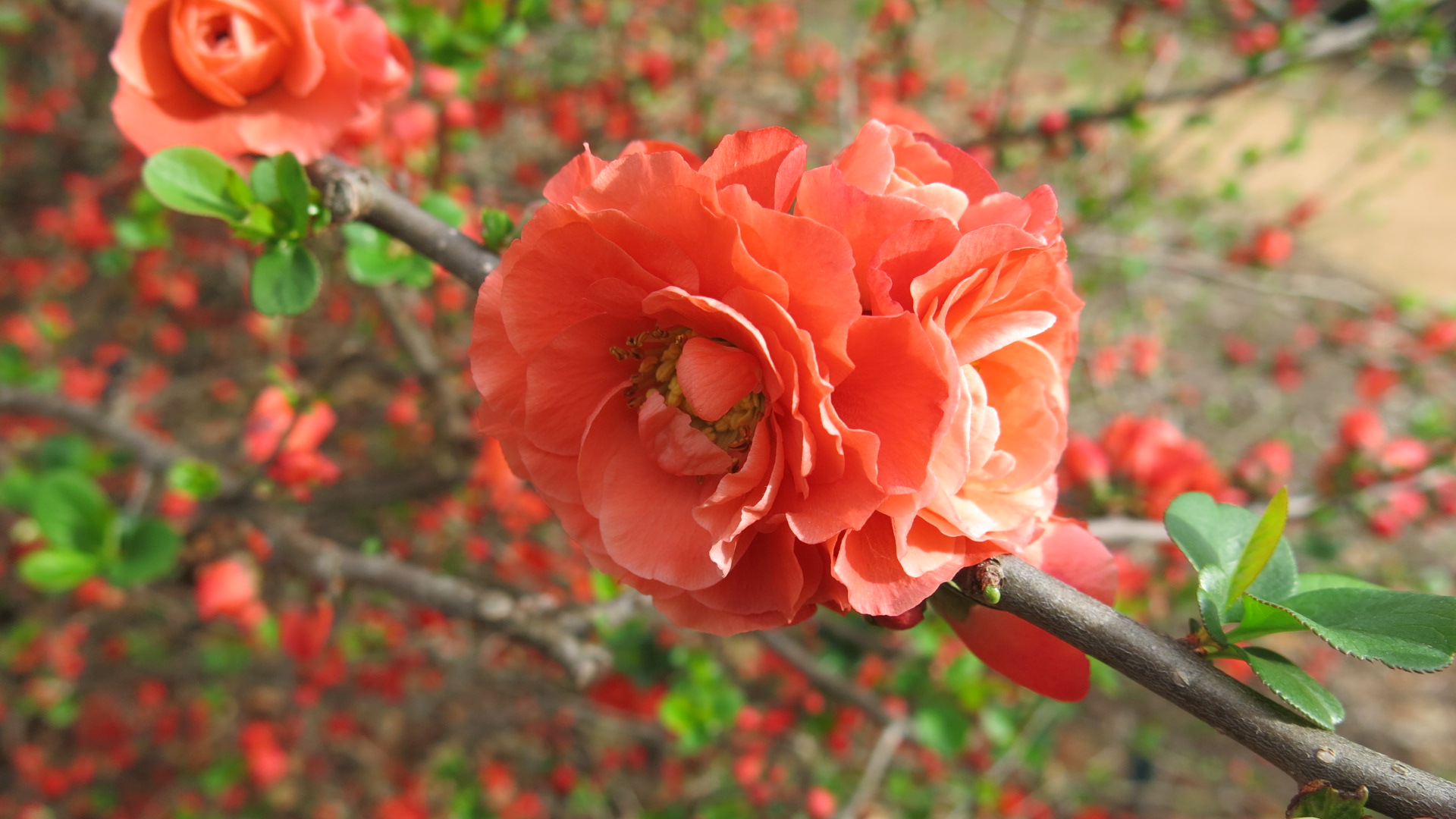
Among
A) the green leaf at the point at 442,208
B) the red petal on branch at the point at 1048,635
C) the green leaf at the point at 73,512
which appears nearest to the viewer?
the red petal on branch at the point at 1048,635

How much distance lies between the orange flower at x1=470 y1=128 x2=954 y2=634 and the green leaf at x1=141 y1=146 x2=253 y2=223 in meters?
0.35

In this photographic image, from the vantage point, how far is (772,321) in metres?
0.43

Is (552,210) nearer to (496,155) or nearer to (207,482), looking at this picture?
(207,482)

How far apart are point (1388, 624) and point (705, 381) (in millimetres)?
427

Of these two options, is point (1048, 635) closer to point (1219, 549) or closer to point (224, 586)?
point (1219, 549)

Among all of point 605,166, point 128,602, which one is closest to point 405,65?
point 605,166

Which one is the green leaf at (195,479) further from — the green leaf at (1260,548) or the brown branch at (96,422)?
the green leaf at (1260,548)

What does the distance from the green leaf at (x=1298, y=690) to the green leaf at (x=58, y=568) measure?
147cm

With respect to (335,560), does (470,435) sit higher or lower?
lower

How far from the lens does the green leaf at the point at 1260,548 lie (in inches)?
17.7

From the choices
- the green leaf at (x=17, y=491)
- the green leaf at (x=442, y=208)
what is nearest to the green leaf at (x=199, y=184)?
the green leaf at (x=442, y=208)

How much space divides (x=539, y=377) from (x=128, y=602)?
8.94ft

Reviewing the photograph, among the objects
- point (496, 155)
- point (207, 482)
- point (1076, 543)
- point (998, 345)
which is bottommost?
point (496, 155)

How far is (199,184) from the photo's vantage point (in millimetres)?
684
